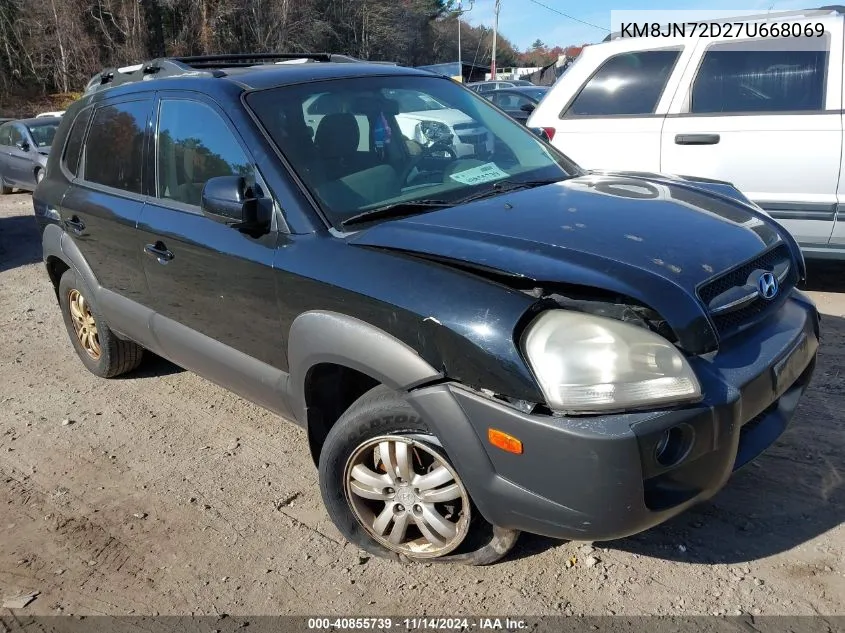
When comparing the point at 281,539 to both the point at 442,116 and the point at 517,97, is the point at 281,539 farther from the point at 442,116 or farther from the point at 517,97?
the point at 517,97

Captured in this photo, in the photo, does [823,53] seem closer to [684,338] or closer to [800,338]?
[800,338]

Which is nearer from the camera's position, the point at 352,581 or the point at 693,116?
the point at 352,581

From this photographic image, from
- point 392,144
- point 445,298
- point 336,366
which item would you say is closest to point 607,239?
point 445,298

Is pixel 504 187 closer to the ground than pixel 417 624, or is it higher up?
higher up

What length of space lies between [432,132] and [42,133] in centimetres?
1135

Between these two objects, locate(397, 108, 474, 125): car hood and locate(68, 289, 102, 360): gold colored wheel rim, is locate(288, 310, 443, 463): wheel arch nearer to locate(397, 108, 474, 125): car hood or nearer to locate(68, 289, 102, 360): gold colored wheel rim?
locate(397, 108, 474, 125): car hood

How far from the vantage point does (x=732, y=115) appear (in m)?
5.18

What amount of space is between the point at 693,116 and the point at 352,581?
14.1ft

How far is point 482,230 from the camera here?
98.3 inches

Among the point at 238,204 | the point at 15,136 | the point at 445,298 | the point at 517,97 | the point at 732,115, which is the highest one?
the point at 517,97

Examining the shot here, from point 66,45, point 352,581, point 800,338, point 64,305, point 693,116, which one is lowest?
point 352,581

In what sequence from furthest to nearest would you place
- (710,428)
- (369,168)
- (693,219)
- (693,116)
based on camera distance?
(693,116), (369,168), (693,219), (710,428)

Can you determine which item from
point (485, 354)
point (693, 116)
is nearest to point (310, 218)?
point (485, 354)

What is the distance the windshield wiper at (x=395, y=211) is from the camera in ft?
8.98
